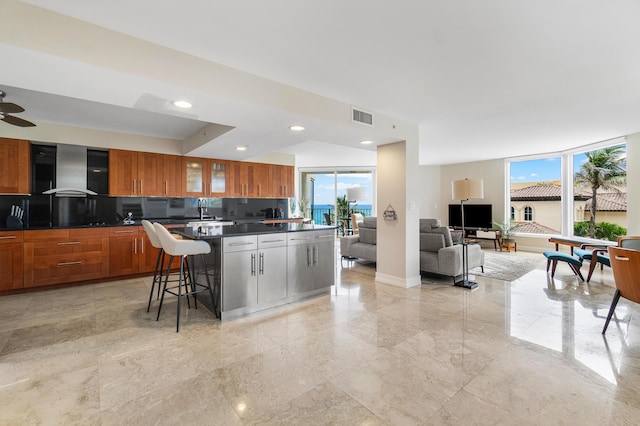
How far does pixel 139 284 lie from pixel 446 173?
8781 mm

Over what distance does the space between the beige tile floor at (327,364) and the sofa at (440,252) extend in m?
0.93

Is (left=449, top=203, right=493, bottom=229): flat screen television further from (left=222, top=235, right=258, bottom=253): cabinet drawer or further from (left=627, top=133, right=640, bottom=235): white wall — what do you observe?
(left=222, top=235, right=258, bottom=253): cabinet drawer

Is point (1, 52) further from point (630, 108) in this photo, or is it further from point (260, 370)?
point (630, 108)

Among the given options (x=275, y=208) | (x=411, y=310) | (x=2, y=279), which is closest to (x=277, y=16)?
(x=411, y=310)

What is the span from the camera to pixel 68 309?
3.40 m

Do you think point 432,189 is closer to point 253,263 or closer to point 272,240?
point 272,240

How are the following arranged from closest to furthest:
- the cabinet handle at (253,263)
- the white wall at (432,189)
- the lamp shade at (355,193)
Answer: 1. the cabinet handle at (253,263)
2. the lamp shade at (355,193)
3. the white wall at (432,189)

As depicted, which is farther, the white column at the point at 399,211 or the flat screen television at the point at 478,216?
the flat screen television at the point at 478,216

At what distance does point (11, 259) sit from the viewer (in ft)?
12.7

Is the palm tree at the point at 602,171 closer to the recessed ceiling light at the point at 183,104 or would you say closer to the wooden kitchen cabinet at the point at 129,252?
the recessed ceiling light at the point at 183,104

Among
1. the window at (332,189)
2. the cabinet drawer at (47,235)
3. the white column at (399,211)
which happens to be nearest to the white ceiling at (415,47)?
the white column at (399,211)

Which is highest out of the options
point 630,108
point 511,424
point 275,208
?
point 630,108

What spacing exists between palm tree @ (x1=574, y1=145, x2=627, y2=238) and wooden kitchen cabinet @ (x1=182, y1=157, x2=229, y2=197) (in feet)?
25.2

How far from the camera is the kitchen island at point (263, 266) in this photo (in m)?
3.08
